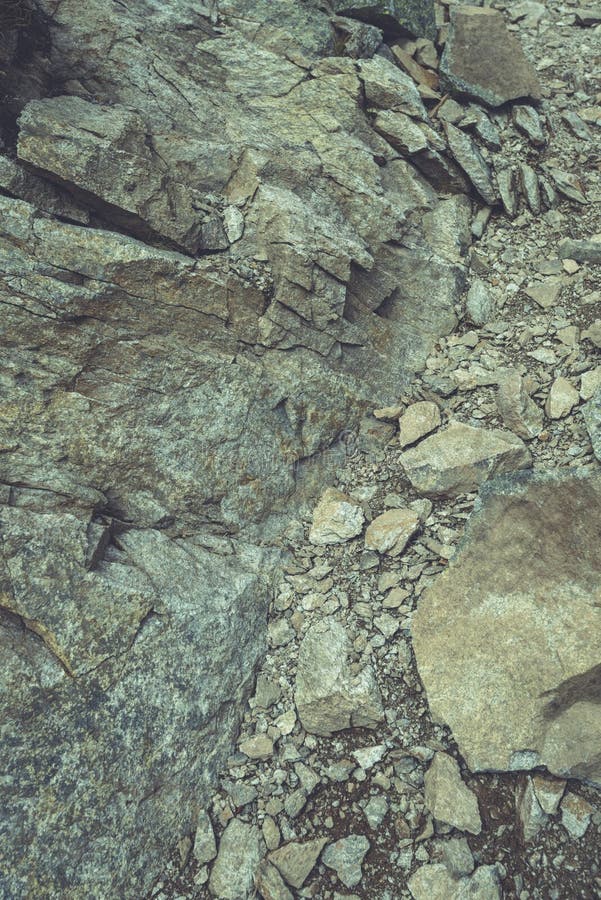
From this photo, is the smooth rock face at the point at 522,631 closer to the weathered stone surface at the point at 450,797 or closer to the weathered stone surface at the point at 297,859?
the weathered stone surface at the point at 450,797

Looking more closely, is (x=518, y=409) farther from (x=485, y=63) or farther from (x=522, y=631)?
(x=485, y=63)

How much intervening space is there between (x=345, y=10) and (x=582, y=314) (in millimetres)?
6186

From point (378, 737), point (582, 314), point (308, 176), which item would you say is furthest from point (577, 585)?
point (308, 176)

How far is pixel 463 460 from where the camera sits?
671 centimetres

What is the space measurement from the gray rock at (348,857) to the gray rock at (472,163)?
856cm

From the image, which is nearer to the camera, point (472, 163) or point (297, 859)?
point (297, 859)

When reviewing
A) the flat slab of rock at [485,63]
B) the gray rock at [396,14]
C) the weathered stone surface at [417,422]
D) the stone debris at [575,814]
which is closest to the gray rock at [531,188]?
the flat slab of rock at [485,63]

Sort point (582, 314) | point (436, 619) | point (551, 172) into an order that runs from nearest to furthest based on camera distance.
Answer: point (436, 619)
point (582, 314)
point (551, 172)

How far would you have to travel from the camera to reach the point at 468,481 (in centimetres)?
669

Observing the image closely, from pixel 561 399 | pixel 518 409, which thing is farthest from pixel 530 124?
pixel 518 409

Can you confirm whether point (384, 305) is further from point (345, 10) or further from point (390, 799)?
point (390, 799)

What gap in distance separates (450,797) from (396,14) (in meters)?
11.1

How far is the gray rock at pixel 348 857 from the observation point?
5070 mm

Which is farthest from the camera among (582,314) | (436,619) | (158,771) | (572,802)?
(582,314)
